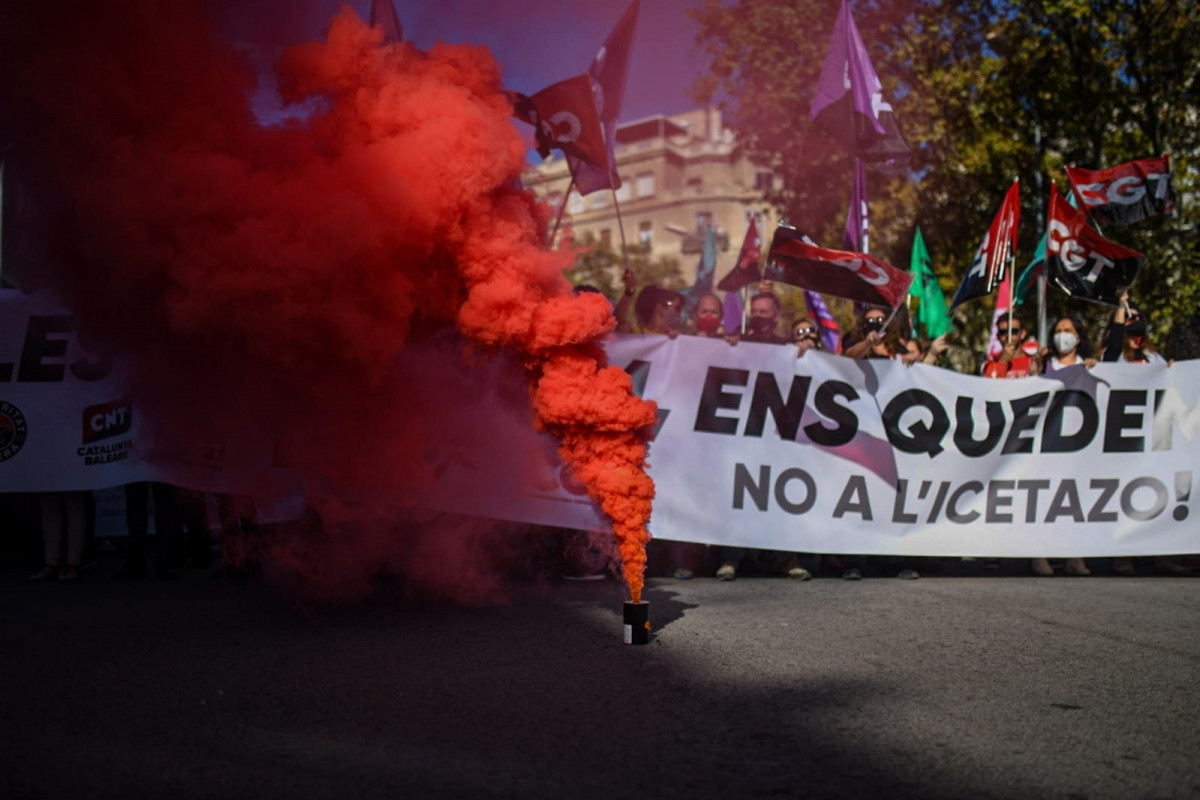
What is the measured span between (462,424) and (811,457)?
3.30 m

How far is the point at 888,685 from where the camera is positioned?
15.1ft

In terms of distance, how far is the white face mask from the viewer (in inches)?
365

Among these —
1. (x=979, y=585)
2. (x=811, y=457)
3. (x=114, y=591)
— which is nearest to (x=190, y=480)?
(x=114, y=591)

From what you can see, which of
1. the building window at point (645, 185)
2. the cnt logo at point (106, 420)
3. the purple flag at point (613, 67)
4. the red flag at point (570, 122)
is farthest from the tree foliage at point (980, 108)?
the building window at point (645, 185)

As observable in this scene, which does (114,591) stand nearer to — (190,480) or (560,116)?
(190,480)

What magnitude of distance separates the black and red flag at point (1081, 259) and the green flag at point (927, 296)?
141 inches

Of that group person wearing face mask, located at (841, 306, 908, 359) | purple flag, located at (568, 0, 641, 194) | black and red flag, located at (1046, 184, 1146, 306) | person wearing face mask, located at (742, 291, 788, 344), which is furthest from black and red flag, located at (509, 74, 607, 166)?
black and red flag, located at (1046, 184, 1146, 306)

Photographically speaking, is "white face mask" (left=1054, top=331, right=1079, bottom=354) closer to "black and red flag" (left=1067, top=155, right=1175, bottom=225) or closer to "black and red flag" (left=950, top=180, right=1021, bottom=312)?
"black and red flag" (left=950, top=180, right=1021, bottom=312)

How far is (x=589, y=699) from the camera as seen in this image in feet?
14.0

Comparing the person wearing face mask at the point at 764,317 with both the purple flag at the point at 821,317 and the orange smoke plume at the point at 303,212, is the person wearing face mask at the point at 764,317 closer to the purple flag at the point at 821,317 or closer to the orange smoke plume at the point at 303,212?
the purple flag at the point at 821,317

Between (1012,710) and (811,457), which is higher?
(811,457)

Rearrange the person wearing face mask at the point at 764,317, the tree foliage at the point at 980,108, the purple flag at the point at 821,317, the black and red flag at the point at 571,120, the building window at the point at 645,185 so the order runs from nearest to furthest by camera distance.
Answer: the black and red flag at the point at 571,120 < the person wearing face mask at the point at 764,317 < the purple flag at the point at 821,317 < the tree foliage at the point at 980,108 < the building window at the point at 645,185

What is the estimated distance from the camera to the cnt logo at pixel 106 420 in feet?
27.2

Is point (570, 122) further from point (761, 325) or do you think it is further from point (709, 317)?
point (761, 325)
